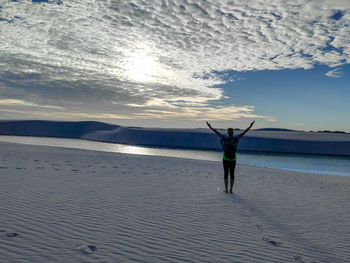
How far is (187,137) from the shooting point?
72.9 metres

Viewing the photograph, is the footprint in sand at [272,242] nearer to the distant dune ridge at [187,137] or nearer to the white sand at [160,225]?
the white sand at [160,225]

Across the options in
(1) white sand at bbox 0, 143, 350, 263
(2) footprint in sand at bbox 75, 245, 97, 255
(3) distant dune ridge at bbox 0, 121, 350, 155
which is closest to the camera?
(2) footprint in sand at bbox 75, 245, 97, 255

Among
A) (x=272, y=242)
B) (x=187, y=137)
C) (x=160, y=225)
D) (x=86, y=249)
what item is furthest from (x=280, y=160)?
(x=187, y=137)

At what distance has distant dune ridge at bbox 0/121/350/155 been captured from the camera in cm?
5822

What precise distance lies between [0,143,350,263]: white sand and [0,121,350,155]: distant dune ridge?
55230 mm

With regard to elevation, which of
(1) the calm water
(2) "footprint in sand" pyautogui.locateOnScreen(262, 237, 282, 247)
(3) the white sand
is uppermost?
(2) "footprint in sand" pyautogui.locateOnScreen(262, 237, 282, 247)

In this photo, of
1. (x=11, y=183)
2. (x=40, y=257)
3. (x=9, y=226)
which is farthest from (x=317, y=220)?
(x=11, y=183)

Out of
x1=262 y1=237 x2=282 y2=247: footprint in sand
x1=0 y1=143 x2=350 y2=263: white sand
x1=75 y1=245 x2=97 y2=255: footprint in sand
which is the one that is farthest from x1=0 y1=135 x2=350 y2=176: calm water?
x1=75 y1=245 x2=97 y2=255: footprint in sand

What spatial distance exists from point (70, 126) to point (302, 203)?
360 ft

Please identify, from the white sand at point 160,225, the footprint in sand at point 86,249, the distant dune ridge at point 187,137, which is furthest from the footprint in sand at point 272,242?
the distant dune ridge at point 187,137

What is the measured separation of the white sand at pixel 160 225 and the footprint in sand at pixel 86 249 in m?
0.01

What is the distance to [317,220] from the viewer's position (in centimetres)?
621

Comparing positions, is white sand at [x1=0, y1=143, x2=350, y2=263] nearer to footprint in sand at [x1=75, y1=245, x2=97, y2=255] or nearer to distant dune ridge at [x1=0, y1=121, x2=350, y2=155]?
footprint in sand at [x1=75, y1=245, x2=97, y2=255]

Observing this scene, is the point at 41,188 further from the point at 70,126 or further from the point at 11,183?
the point at 70,126
